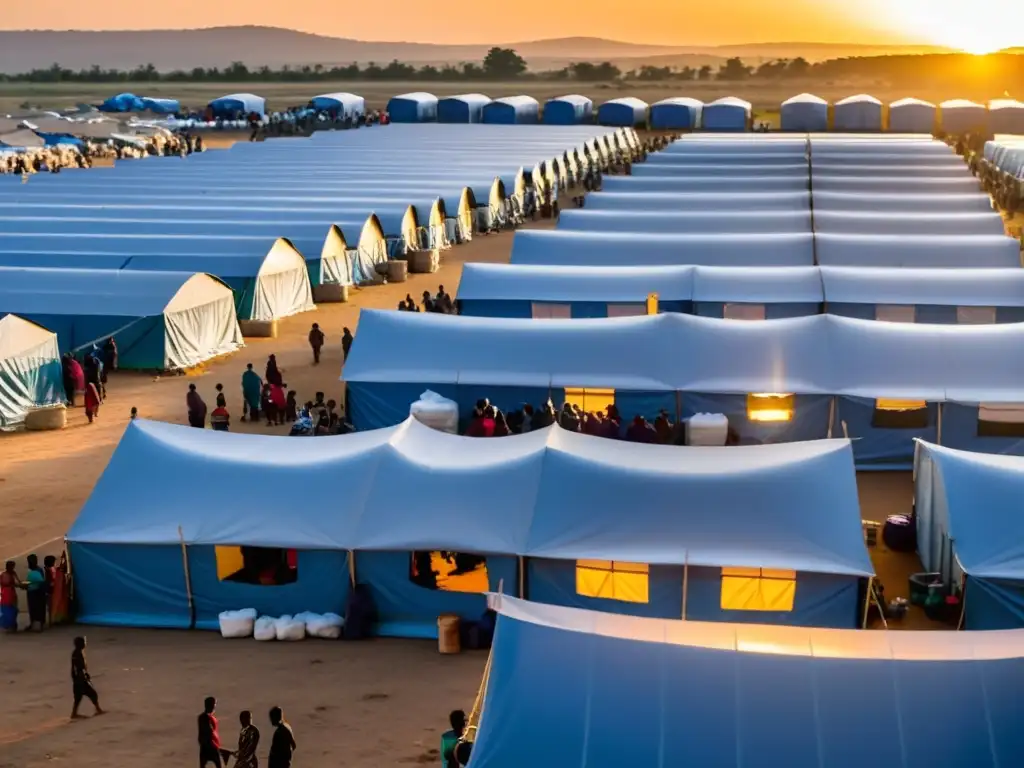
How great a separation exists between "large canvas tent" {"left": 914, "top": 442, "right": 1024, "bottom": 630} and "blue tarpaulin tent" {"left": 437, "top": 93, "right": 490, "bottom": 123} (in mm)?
84017

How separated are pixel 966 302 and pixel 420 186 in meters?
27.4

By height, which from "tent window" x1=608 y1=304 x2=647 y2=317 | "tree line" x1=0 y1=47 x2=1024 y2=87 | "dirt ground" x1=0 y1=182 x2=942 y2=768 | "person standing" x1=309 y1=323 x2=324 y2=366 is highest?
"tree line" x1=0 y1=47 x2=1024 y2=87

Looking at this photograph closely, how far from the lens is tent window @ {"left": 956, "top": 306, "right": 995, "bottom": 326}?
93.9 ft

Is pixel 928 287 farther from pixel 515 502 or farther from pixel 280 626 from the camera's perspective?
pixel 280 626

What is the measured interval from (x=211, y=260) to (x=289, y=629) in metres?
20.6

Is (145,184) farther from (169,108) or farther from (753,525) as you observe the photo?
(169,108)

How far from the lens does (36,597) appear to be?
16.2 meters

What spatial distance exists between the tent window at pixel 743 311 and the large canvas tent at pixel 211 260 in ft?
38.6

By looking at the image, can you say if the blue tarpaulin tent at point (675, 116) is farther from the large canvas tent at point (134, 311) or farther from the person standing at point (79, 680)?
the person standing at point (79, 680)

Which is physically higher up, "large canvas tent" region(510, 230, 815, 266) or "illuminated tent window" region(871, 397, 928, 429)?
"large canvas tent" region(510, 230, 815, 266)

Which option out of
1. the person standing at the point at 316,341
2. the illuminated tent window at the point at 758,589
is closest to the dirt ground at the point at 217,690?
the illuminated tent window at the point at 758,589

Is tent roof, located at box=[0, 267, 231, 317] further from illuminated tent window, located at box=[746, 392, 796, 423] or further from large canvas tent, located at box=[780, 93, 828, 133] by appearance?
large canvas tent, located at box=[780, 93, 828, 133]

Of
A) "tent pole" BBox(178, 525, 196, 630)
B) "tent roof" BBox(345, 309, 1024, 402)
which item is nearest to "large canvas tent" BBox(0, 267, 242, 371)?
"tent roof" BBox(345, 309, 1024, 402)

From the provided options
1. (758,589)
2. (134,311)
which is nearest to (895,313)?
(758,589)
